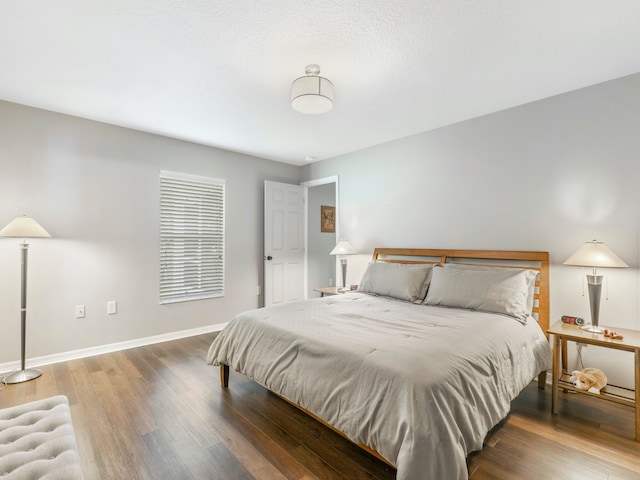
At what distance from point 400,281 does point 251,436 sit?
197cm

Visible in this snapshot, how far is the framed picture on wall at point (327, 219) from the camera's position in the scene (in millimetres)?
5812

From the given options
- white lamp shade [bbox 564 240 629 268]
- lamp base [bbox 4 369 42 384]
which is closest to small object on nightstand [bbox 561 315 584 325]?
white lamp shade [bbox 564 240 629 268]

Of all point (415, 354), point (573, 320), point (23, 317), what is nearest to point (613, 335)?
point (573, 320)

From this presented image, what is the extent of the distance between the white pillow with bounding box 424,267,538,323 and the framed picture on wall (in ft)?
10.0

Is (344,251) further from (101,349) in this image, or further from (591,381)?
(101,349)

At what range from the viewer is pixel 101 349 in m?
3.45

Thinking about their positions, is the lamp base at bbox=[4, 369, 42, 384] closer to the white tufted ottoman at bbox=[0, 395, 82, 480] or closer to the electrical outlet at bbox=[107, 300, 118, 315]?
the electrical outlet at bbox=[107, 300, 118, 315]

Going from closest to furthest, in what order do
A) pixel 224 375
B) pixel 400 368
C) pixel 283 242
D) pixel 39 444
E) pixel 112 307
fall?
pixel 39 444, pixel 400 368, pixel 224 375, pixel 112 307, pixel 283 242

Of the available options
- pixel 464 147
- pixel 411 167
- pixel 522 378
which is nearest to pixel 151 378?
pixel 522 378

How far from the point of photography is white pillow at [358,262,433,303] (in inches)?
125

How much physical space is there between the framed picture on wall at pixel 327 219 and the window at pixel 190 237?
6.42ft

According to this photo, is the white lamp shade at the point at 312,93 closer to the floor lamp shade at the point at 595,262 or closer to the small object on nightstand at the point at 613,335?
the floor lamp shade at the point at 595,262

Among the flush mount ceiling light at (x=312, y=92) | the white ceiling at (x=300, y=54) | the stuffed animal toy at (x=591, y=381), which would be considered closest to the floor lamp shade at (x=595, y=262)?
the stuffed animal toy at (x=591, y=381)

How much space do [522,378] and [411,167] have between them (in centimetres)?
256
